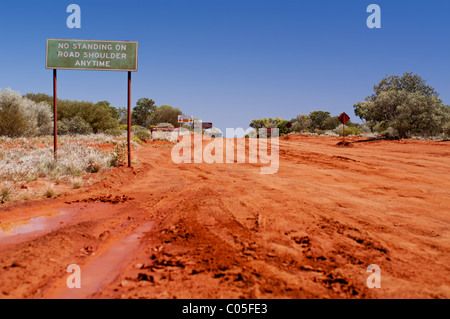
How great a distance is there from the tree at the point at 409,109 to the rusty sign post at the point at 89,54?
25327 millimetres

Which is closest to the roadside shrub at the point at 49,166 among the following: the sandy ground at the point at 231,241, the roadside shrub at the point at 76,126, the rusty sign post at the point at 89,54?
the rusty sign post at the point at 89,54

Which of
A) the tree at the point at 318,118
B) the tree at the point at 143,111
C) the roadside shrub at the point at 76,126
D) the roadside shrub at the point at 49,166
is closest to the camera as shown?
the roadside shrub at the point at 49,166

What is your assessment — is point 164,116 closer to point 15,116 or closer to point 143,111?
point 143,111

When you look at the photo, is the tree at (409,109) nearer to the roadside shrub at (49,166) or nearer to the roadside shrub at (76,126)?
→ the roadside shrub at (49,166)

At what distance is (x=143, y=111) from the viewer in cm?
5841

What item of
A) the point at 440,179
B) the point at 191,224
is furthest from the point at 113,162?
the point at 440,179

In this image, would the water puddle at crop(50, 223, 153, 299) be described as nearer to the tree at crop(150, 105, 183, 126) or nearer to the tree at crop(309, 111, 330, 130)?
the tree at crop(150, 105, 183, 126)

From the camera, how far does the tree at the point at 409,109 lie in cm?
2706

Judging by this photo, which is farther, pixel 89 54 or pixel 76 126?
pixel 76 126

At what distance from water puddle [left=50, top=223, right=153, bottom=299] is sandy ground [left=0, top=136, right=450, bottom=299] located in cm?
1

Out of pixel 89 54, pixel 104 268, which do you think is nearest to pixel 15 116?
pixel 89 54
